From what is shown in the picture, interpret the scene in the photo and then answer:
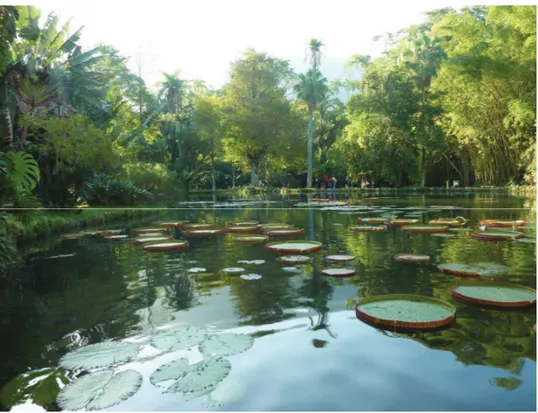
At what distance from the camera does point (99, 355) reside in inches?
112

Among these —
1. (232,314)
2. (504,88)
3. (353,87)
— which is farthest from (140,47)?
(232,314)

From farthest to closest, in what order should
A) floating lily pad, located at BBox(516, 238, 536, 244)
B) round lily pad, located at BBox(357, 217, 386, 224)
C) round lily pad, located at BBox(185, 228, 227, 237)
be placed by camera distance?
1. round lily pad, located at BBox(357, 217, 386, 224)
2. round lily pad, located at BBox(185, 228, 227, 237)
3. floating lily pad, located at BBox(516, 238, 536, 244)

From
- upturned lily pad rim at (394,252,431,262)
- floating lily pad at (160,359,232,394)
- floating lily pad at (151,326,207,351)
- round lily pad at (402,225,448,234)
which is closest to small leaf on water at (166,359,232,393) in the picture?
floating lily pad at (160,359,232,394)

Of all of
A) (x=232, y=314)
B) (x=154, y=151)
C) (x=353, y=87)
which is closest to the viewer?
(x=232, y=314)

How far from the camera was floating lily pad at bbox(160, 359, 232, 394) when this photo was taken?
2.37 meters

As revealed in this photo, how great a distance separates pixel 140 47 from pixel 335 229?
3814 cm

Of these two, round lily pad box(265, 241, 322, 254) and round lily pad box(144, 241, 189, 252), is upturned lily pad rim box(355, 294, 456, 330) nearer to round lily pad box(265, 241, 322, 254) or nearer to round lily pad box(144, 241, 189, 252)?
round lily pad box(265, 241, 322, 254)

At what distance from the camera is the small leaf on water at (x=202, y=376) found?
238 centimetres

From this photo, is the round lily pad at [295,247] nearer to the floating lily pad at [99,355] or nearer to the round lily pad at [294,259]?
the round lily pad at [294,259]

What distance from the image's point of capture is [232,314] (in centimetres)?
373

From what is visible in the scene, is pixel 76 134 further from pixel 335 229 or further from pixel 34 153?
pixel 335 229

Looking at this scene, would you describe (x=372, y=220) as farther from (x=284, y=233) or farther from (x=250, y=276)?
(x=250, y=276)

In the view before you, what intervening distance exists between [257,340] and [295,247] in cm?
349

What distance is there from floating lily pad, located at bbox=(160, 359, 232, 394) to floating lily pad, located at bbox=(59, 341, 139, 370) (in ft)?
1.26
